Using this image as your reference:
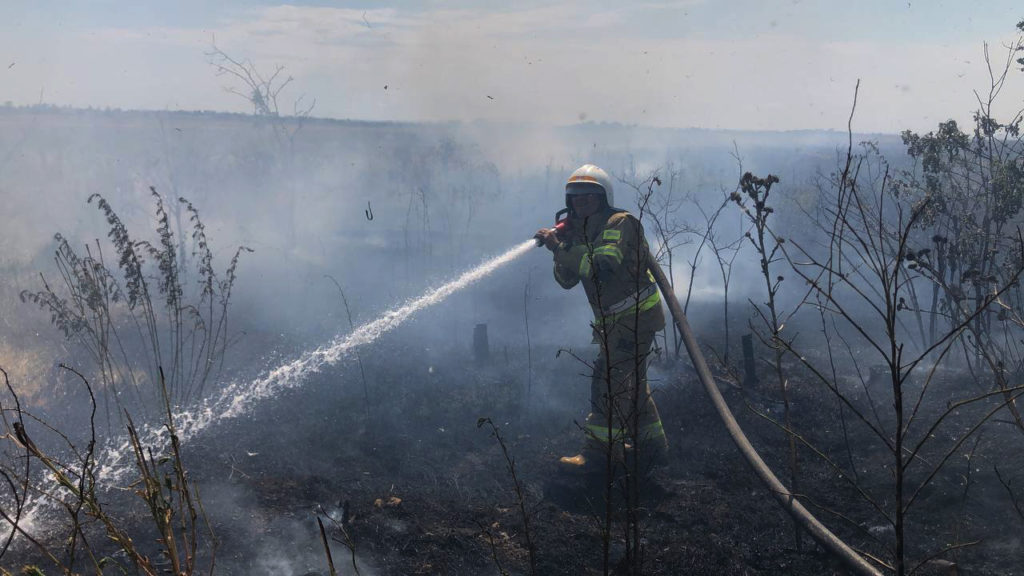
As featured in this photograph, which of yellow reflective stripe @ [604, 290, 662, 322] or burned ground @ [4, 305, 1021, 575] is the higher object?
yellow reflective stripe @ [604, 290, 662, 322]

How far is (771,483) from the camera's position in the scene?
13.3 ft

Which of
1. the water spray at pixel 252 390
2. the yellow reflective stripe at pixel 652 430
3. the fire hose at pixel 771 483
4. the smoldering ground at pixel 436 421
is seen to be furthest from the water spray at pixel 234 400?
the yellow reflective stripe at pixel 652 430

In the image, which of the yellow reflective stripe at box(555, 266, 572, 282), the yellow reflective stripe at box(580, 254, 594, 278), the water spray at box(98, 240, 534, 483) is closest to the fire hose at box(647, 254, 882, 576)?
the yellow reflective stripe at box(580, 254, 594, 278)

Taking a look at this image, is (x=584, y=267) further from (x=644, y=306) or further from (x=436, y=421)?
(x=436, y=421)

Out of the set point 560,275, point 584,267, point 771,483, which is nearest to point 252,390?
point 560,275

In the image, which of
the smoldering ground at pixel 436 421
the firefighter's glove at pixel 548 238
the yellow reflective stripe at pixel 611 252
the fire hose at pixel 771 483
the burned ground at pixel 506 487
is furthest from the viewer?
the firefighter's glove at pixel 548 238

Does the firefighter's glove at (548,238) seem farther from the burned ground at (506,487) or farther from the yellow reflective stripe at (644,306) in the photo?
the burned ground at (506,487)

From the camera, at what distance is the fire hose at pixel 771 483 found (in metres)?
3.33

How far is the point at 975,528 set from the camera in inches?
161

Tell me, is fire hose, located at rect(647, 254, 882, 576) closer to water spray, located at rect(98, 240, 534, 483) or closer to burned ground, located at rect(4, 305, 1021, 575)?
burned ground, located at rect(4, 305, 1021, 575)

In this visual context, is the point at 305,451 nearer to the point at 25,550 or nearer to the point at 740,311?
the point at 25,550

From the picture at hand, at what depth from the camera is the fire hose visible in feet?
10.9

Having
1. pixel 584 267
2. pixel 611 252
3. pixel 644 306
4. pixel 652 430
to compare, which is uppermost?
pixel 611 252

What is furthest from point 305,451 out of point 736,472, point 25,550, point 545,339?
point 545,339
